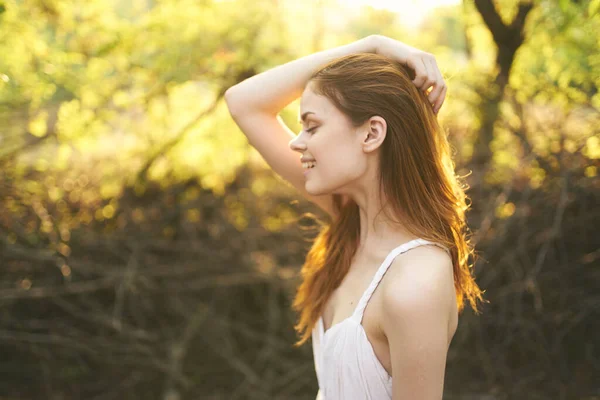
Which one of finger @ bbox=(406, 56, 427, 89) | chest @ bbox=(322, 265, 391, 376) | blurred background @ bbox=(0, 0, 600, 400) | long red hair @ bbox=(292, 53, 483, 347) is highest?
finger @ bbox=(406, 56, 427, 89)

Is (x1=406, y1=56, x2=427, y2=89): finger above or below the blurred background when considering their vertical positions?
above

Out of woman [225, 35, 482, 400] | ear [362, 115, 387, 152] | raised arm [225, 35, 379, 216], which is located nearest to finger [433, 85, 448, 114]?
woman [225, 35, 482, 400]

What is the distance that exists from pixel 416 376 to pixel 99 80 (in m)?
3.15

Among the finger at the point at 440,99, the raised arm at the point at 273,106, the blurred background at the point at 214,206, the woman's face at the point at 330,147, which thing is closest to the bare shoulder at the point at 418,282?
the woman's face at the point at 330,147

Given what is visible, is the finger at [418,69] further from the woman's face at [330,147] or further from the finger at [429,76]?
the woman's face at [330,147]

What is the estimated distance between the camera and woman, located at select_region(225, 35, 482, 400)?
1.45 m

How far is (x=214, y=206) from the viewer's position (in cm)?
421

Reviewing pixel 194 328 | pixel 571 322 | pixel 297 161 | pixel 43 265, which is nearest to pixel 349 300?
pixel 297 161

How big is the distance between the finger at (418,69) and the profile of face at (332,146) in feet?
0.61

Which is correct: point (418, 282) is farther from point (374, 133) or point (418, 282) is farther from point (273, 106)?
point (273, 106)

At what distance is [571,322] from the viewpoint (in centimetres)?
339

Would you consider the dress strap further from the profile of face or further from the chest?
the profile of face

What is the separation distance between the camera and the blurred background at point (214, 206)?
138 inches

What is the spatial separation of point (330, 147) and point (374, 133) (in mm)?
128
